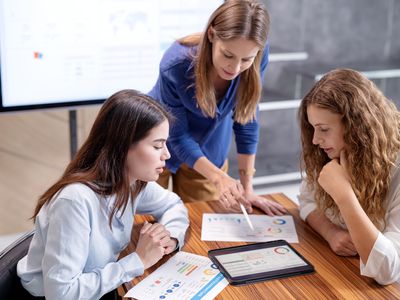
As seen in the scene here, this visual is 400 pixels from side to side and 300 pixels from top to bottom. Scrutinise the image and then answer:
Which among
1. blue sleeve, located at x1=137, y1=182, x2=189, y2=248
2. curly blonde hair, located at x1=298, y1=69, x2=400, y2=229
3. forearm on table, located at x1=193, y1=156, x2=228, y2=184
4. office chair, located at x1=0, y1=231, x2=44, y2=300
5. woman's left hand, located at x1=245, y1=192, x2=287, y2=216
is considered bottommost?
office chair, located at x1=0, y1=231, x2=44, y2=300

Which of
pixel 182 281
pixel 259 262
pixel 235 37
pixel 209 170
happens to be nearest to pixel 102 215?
pixel 182 281

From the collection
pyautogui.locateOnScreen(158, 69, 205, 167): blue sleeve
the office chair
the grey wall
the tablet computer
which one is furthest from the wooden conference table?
the grey wall

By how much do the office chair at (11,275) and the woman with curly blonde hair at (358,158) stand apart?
2.61ft

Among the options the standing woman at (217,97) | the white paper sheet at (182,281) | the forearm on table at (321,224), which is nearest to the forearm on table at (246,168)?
the standing woman at (217,97)

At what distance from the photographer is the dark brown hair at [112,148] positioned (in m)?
1.41

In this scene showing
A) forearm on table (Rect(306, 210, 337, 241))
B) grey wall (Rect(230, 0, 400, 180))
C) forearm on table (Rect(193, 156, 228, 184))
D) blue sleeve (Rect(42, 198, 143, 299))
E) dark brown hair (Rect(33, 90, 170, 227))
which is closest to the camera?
blue sleeve (Rect(42, 198, 143, 299))

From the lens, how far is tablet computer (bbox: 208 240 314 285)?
4.54 feet

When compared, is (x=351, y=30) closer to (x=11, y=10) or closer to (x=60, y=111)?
(x=60, y=111)

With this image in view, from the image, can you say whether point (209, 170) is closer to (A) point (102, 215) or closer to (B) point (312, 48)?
(A) point (102, 215)

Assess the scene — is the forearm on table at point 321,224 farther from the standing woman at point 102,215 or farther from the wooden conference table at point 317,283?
the standing woman at point 102,215

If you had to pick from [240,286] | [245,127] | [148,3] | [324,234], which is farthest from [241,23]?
[148,3]

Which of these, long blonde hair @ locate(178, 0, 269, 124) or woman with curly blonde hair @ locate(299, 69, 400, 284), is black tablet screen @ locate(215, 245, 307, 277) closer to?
woman with curly blonde hair @ locate(299, 69, 400, 284)

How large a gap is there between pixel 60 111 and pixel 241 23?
1.45 metres

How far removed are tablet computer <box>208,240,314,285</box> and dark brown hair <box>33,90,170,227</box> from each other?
11.5 inches
